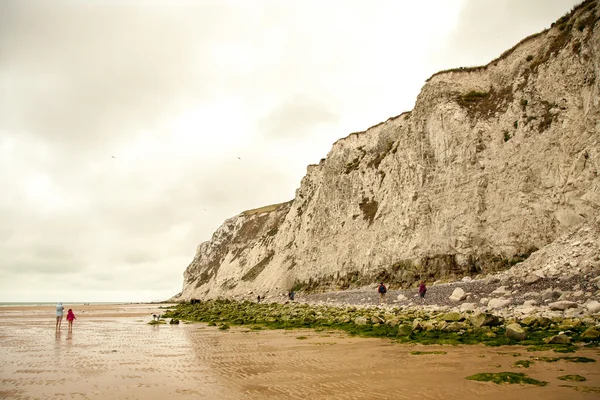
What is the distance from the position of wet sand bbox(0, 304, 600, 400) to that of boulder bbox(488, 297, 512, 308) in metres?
6.03

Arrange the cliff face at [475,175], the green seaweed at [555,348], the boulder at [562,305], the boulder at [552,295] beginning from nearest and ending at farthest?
the green seaweed at [555,348] → the boulder at [562,305] → the boulder at [552,295] → the cliff face at [475,175]

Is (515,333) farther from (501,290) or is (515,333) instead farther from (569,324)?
(501,290)

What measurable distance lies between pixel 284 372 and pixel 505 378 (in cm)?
446

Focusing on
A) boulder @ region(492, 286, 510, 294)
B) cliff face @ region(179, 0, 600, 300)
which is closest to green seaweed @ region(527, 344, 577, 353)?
boulder @ region(492, 286, 510, 294)

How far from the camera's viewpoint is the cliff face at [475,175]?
23375 mm

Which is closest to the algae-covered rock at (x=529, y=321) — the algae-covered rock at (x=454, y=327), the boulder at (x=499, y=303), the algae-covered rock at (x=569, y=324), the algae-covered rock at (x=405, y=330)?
the algae-covered rock at (x=569, y=324)

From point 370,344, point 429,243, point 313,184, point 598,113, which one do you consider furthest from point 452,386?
point 313,184

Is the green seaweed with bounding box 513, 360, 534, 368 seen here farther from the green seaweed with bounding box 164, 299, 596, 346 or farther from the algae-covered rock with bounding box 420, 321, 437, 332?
the algae-covered rock with bounding box 420, 321, 437, 332

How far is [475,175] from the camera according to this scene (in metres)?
29.5

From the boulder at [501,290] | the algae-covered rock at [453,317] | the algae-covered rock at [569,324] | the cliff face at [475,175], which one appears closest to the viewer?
the algae-covered rock at [569,324]

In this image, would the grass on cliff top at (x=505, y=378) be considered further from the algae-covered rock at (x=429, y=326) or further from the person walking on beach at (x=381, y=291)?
the person walking on beach at (x=381, y=291)

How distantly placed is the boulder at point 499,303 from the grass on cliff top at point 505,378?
30.7 feet

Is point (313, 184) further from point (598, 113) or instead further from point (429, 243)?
point (598, 113)

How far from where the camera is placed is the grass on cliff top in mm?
6731
